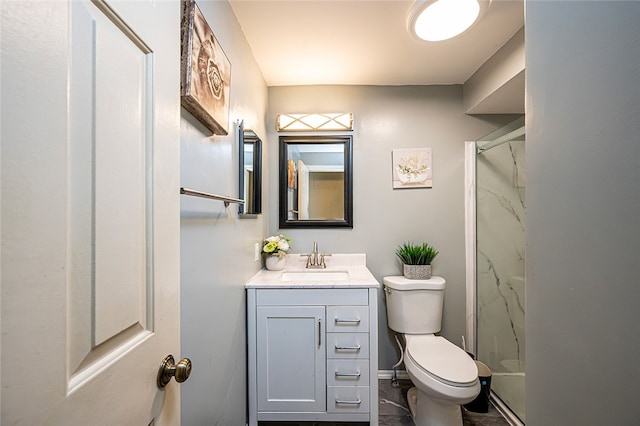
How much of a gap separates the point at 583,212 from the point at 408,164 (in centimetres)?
158

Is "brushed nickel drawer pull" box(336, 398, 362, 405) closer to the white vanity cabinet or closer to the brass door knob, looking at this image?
the white vanity cabinet

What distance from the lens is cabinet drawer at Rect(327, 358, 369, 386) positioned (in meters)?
1.47

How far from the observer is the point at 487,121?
6.72ft

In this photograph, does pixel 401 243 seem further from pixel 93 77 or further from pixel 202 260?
pixel 93 77

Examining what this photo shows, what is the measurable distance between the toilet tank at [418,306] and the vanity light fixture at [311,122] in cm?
127

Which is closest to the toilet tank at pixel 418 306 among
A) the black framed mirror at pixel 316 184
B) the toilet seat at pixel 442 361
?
the toilet seat at pixel 442 361

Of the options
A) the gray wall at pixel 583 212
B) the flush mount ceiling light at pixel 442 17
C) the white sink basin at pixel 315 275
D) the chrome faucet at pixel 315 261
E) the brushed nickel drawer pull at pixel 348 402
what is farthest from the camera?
the chrome faucet at pixel 315 261

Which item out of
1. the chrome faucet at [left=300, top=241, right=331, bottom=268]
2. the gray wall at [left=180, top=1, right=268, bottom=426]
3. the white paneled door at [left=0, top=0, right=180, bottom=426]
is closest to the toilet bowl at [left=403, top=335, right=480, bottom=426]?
the chrome faucet at [left=300, top=241, right=331, bottom=268]

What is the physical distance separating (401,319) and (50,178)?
1.90m

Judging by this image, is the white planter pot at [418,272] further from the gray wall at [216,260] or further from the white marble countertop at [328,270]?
the gray wall at [216,260]

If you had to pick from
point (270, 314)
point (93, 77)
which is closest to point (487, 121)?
point (270, 314)

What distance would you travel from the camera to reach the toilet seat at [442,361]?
1.29 m

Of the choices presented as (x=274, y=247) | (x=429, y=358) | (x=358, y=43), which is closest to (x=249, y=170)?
(x=274, y=247)

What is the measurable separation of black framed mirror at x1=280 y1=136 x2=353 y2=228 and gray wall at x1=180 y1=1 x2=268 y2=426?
1.67 ft
